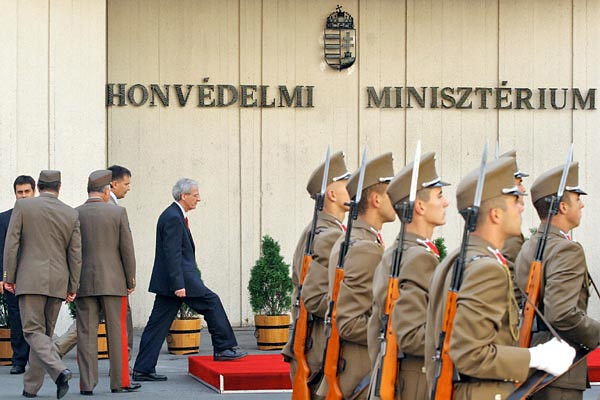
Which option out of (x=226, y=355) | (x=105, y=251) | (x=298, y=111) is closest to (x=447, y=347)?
(x=105, y=251)

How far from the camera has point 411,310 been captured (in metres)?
5.84

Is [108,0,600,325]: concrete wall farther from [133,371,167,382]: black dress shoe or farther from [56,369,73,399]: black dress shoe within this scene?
[56,369,73,399]: black dress shoe

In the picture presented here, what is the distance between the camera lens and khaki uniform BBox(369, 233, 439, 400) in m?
5.82

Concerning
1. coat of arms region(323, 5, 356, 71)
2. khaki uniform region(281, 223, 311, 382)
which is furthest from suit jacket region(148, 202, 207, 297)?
coat of arms region(323, 5, 356, 71)

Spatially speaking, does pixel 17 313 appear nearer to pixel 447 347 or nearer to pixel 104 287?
pixel 104 287

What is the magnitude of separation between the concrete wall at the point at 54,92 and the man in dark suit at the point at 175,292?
2.85m

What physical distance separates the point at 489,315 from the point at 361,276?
1667 millimetres

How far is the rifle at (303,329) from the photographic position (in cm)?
757

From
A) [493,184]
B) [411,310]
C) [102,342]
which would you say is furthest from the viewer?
[102,342]

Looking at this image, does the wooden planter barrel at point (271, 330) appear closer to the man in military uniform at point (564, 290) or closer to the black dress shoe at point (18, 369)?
the black dress shoe at point (18, 369)

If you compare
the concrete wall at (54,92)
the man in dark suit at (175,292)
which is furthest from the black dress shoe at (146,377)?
the concrete wall at (54,92)

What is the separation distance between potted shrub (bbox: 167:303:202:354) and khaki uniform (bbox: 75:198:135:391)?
8.15 feet

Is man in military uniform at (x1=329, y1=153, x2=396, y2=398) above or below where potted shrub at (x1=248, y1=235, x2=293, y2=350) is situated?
above

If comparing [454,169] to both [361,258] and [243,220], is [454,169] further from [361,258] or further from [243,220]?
[361,258]
